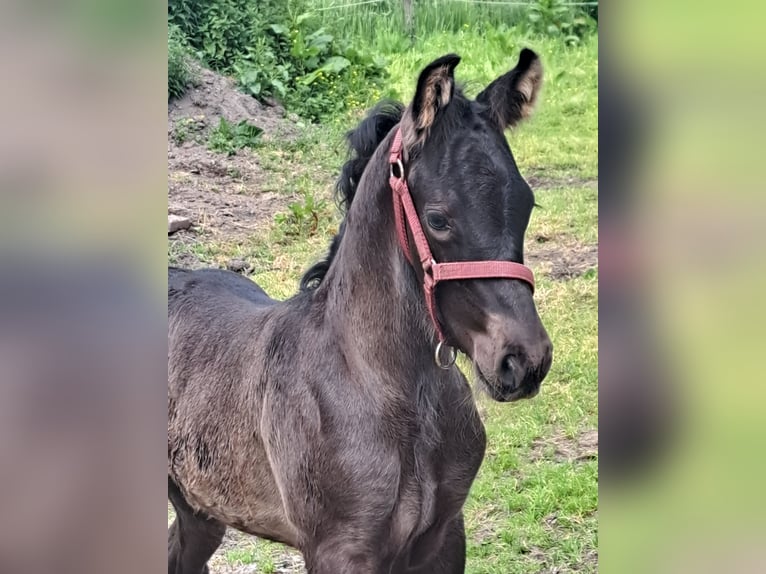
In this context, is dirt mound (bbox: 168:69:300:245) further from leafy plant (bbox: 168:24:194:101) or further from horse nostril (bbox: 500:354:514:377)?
horse nostril (bbox: 500:354:514:377)

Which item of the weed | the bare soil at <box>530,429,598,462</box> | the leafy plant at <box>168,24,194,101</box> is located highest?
the leafy plant at <box>168,24,194,101</box>

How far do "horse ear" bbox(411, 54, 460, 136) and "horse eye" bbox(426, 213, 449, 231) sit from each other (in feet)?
0.53

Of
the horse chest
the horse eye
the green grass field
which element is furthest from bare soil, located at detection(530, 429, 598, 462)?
the horse eye

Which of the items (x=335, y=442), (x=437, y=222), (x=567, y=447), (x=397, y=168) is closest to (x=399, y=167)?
(x=397, y=168)

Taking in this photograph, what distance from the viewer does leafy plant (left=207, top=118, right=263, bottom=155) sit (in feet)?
7.14

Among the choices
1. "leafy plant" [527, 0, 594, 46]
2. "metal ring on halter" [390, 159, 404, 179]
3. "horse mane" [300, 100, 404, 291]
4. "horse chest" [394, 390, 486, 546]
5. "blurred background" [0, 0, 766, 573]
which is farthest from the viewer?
"leafy plant" [527, 0, 594, 46]

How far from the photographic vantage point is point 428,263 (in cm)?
152

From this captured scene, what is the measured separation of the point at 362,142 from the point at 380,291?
340mm

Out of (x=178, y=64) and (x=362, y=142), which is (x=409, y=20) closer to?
(x=362, y=142)
